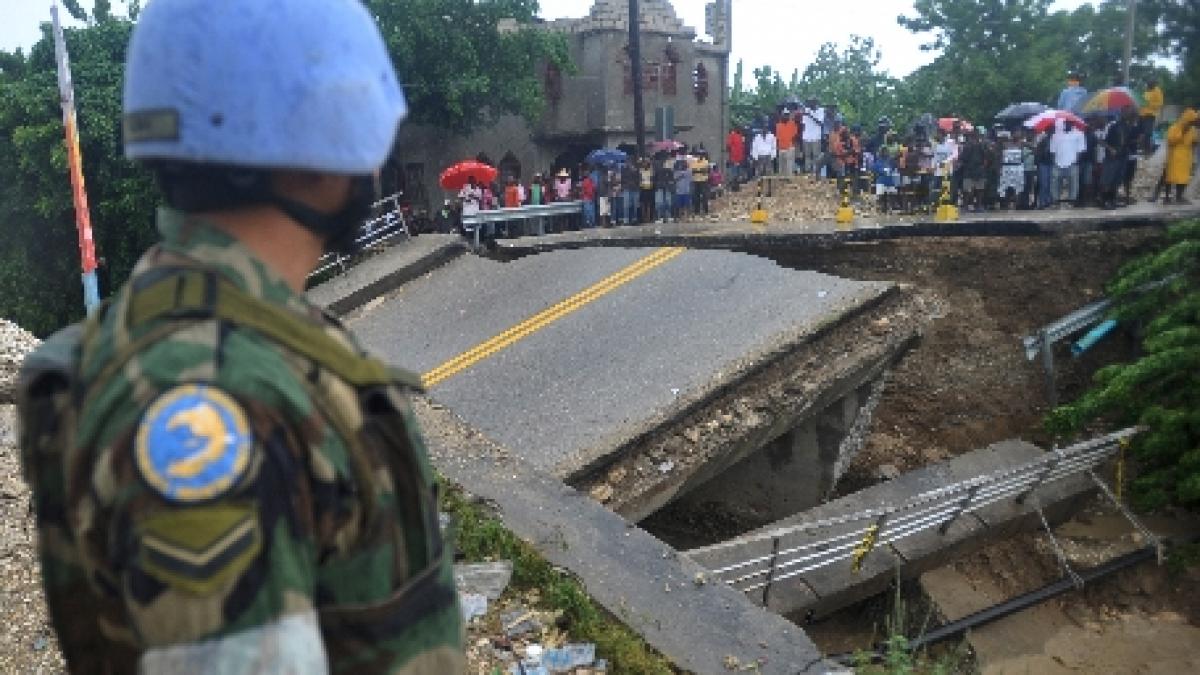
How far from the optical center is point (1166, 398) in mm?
8500

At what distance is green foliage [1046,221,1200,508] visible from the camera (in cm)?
816

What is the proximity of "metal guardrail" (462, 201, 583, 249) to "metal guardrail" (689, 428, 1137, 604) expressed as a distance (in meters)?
7.12

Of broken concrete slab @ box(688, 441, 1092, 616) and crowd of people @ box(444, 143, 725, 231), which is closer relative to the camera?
broken concrete slab @ box(688, 441, 1092, 616)

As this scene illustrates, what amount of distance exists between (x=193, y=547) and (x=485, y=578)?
2934 millimetres

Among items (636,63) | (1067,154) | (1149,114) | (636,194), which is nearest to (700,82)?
(636,63)

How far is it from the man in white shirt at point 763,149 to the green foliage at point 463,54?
4.14m

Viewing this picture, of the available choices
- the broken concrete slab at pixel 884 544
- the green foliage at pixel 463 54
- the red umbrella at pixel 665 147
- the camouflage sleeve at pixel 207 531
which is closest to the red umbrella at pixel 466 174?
the red umbrella at pixel 665 147

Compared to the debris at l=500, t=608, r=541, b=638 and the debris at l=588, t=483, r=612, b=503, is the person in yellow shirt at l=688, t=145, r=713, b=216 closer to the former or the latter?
the debris at l=588, t=483, r=612, b=503

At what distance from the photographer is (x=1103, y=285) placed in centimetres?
1094

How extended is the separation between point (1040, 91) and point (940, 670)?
2395 cm

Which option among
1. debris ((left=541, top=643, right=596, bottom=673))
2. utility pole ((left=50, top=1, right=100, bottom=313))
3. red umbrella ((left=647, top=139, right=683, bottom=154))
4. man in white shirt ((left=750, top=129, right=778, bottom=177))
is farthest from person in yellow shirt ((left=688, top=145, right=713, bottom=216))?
debris ((left=541, top=643, right=596, bottom=673))

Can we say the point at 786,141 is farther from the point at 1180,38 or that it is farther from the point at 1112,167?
the point at 1180,38

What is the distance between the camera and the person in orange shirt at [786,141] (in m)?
18.0

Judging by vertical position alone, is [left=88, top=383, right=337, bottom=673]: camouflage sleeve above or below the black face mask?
below
